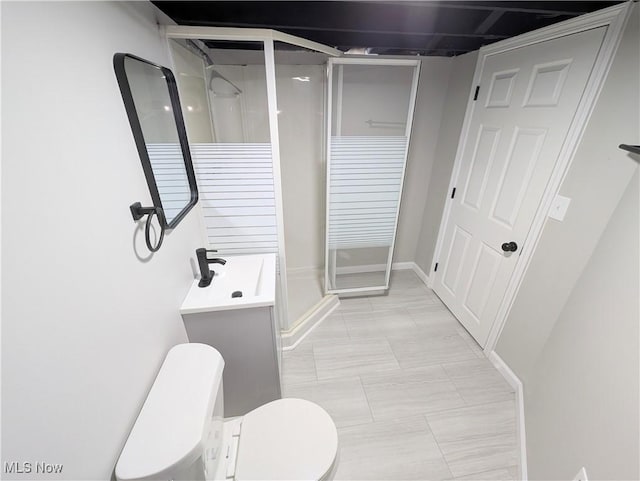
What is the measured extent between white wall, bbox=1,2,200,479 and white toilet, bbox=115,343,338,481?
0.07 m

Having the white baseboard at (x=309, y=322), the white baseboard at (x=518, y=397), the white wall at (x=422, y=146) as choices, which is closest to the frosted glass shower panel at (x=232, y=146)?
the white baseboard at (x=309, y=322)

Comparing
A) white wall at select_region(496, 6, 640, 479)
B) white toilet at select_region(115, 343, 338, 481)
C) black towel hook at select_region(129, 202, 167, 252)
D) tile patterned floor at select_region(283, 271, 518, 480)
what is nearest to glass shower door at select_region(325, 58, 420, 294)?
tile patterned floor at select_region(283, 271, 518, 480)

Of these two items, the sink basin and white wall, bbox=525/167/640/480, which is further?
the sink basin

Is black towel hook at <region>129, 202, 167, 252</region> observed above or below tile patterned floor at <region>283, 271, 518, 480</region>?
above

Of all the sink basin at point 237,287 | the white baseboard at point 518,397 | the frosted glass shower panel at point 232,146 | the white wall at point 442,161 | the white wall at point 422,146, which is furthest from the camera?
the white wall at point 422,146

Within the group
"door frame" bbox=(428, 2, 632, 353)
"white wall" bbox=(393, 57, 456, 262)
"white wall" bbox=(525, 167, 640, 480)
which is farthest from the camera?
"white wall" bbox=(393, 57, 456, 262)

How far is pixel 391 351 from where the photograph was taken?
194cm

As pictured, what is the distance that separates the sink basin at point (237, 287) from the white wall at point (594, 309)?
1.33 m

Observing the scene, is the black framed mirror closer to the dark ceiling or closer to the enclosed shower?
the enclosed shower

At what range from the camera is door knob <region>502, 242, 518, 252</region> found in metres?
1.59

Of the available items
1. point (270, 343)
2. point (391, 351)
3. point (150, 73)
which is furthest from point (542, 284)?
point (150, 73)

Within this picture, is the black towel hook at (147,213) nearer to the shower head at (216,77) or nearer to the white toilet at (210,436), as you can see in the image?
the white toilet at (210,436)

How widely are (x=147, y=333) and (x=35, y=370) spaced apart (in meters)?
0.43

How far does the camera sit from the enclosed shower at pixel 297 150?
4.79 feet
